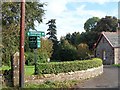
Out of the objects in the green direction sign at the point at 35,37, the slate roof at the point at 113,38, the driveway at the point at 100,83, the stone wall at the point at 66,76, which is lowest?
the driveway at the point at 100,83

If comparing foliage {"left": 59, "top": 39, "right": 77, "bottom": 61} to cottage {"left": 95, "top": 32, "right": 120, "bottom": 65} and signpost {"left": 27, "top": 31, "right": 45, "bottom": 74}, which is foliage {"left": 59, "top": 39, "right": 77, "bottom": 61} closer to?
cottage {"left": 95, "top": 32, "right": 120, "bottom": 65}

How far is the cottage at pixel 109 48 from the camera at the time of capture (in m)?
49.7

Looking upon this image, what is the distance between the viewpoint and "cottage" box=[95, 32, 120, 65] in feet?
163

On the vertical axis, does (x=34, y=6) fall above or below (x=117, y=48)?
above

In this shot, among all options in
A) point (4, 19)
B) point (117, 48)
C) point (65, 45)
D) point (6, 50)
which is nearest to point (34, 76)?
point (6, 50)

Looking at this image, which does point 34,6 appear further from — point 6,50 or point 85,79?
point 85,79

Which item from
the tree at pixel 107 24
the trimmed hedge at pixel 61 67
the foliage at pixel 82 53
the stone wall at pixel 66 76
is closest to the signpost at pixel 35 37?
the stone wall at pixel 66 76

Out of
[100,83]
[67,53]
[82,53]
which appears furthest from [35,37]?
[82,53]

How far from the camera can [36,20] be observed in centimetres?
2375

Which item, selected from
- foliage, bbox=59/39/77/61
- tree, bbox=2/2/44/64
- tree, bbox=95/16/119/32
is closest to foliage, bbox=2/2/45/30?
tree, bbox=2/2/44/64

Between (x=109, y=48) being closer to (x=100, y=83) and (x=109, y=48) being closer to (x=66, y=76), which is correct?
(x=66, y=76)

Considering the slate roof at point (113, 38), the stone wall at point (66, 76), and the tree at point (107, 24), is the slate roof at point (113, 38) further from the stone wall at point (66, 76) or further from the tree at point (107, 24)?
the stone wall at point (66, 76)

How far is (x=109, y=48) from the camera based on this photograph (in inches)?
2015

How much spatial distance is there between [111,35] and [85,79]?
31.1 metres
